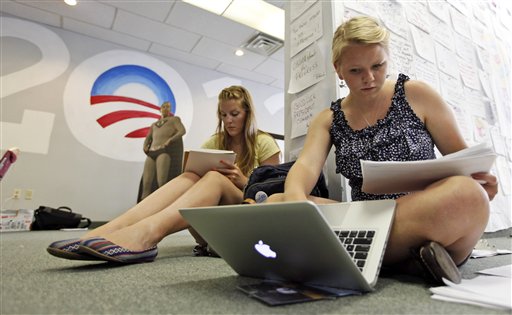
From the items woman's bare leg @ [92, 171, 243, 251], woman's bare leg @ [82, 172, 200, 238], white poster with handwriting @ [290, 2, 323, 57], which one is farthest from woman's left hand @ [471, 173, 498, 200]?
white poster with handwriting @ [290, 2, 323, 57]

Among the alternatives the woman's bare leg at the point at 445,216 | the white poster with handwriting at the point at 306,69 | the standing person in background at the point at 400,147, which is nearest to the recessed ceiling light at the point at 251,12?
the white poster with handwriting at the point at 306,69

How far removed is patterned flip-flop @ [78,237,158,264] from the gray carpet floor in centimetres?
2

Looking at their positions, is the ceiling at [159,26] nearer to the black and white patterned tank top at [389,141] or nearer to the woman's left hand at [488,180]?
the black and white patterned tank top at [389,141]

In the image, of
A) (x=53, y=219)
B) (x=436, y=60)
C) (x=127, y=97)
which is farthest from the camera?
(x=127, y=97)

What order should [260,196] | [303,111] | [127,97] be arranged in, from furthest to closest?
1. [127,97]
2. [303,111]
3. [260,196]

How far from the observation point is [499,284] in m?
0.52

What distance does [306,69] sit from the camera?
132 cm

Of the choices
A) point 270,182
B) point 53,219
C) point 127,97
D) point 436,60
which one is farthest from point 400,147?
point 127,97

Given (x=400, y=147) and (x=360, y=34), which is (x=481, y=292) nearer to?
(x=400, y=147)

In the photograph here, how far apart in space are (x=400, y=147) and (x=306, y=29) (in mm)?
831

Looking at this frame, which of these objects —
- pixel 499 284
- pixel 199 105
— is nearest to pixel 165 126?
pixel 199 105

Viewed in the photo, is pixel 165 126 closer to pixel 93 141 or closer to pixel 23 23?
pixel 93 141

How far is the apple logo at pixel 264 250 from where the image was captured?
20.5 inches

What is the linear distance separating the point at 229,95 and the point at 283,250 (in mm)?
934
